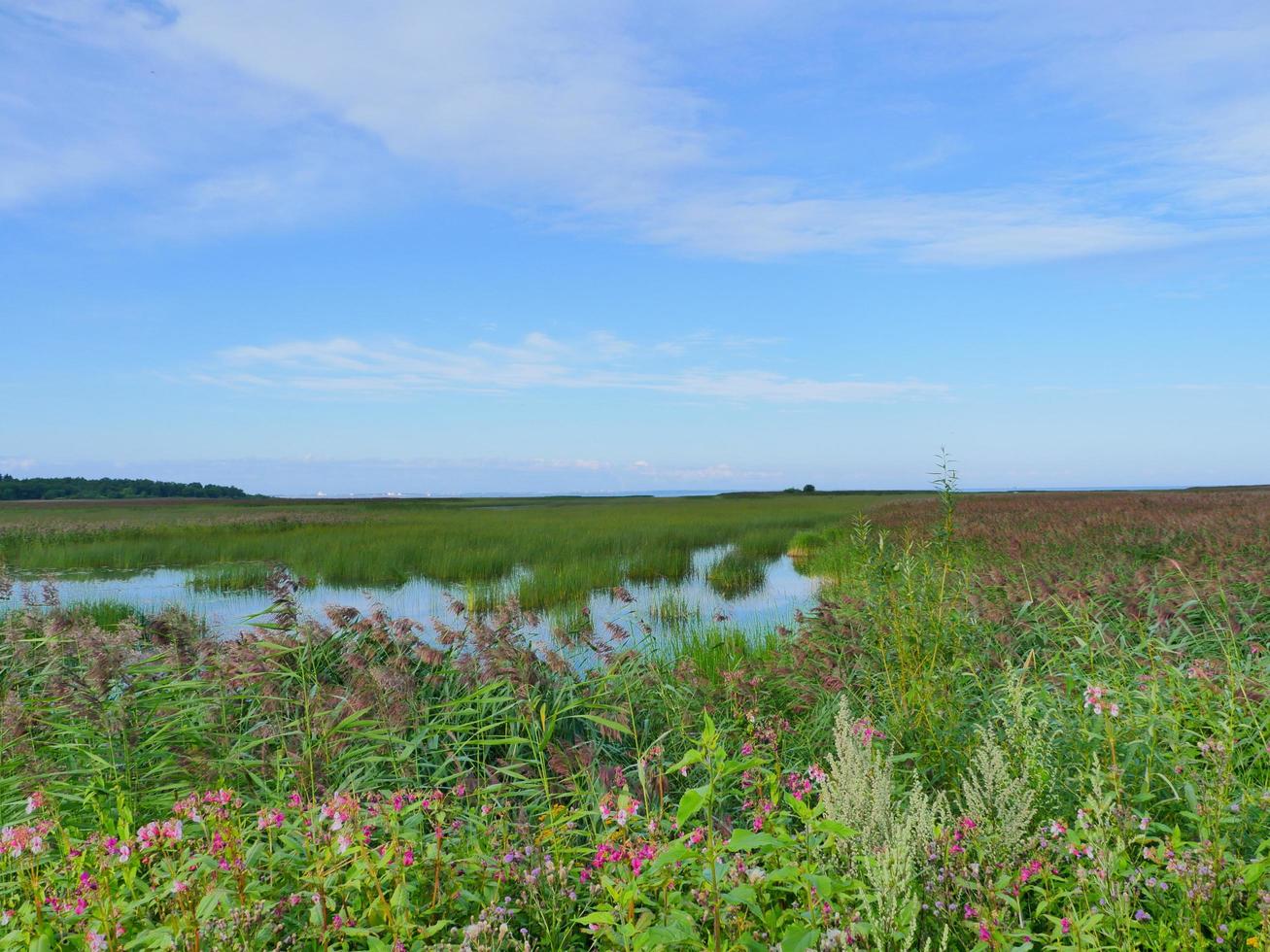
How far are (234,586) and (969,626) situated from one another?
16.9 meters

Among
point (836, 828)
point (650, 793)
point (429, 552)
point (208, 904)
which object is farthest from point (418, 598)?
point (836, 828)

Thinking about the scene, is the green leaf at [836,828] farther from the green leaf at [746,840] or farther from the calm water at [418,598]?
the calm water at [418,598]

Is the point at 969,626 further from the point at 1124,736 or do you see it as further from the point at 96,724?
the point at 96,724

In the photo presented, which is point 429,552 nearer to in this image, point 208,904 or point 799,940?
point 208,904

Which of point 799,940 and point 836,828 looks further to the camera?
point 836,828

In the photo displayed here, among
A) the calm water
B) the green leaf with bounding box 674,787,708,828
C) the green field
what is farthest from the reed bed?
the green field

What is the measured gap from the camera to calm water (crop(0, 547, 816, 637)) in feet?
43.9

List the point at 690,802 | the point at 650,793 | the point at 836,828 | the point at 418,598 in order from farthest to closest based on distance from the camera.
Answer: the point at 418,598 → the point at 650,793 → the point at 836,828 → the point at 690,802

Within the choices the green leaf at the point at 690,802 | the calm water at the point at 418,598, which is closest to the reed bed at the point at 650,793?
the green leaf at the point at 690,802

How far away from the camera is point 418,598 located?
1605 centimetres

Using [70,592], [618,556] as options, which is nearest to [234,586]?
[70,592]

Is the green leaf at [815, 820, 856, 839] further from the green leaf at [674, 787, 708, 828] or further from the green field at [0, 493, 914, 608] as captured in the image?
the green field at [0, 493, 914, 608]

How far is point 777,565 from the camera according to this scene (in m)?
22.0

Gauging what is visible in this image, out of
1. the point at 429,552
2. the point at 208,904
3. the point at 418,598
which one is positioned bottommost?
the point at 418,598
